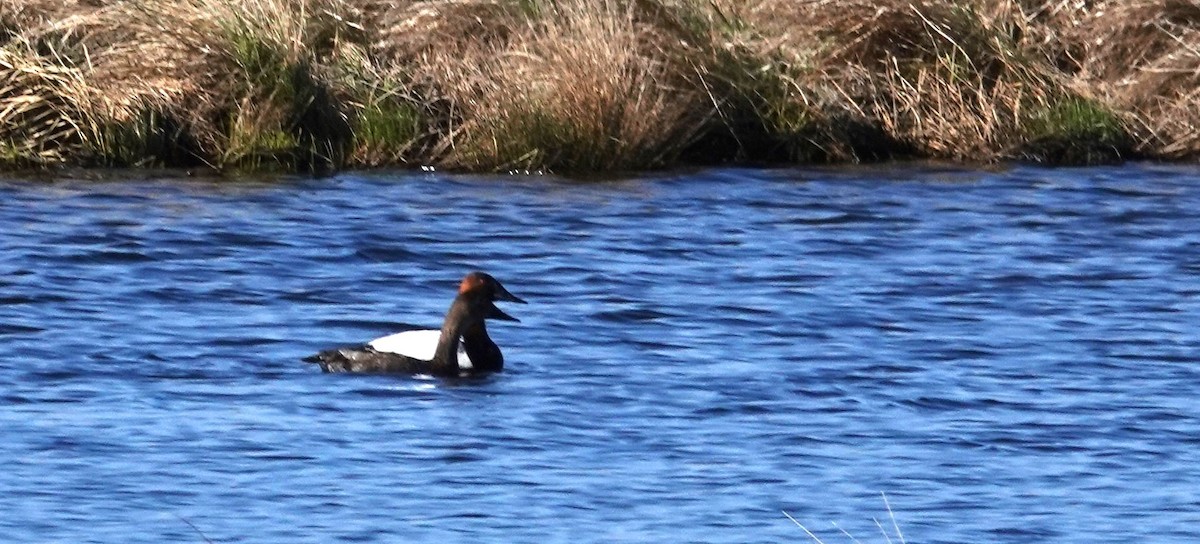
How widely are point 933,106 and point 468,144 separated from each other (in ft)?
10.3

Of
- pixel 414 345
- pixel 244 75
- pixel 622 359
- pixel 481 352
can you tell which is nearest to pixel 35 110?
pixel 244 75

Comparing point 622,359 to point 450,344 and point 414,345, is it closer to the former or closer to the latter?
point 450,344

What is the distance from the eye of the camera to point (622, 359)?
11.2 meters

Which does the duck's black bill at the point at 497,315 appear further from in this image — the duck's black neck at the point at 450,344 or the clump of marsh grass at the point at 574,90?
the clump of marsh grass at the point at 574,90

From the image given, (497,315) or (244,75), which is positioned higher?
(244,75)

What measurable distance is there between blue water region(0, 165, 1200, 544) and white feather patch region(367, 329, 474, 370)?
16 centimetres

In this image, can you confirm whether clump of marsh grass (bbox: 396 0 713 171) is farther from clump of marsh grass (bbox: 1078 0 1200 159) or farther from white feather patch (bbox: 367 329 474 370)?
white feather patch (bbox: 367 329 474 370)

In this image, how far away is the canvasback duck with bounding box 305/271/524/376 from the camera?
10875 mm

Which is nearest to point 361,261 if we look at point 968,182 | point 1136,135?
point 968,182

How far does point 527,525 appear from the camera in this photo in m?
7.77

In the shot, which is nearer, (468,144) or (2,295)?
(2,295)

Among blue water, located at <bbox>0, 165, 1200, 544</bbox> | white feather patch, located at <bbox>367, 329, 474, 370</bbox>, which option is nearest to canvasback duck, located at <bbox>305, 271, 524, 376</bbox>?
white feather patch, located at <bbox>367, 329, 474, 370</bbox>

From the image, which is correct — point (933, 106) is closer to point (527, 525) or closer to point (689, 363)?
point (689, 363)

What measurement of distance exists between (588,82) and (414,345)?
4907 millimetres
